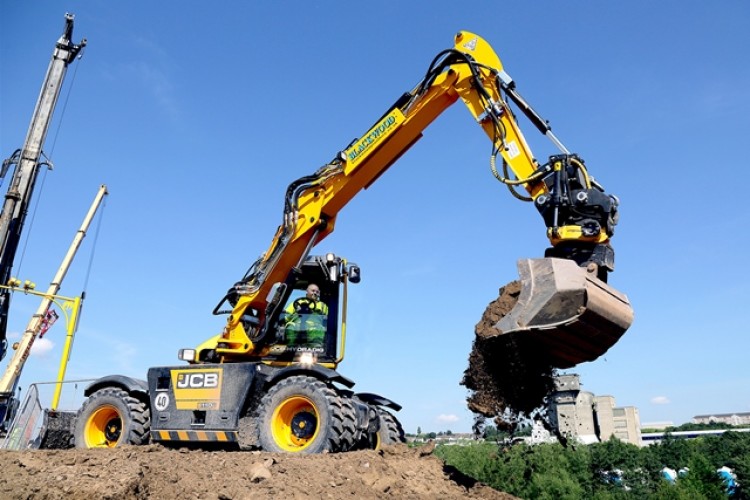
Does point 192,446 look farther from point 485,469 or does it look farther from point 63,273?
point 485,469

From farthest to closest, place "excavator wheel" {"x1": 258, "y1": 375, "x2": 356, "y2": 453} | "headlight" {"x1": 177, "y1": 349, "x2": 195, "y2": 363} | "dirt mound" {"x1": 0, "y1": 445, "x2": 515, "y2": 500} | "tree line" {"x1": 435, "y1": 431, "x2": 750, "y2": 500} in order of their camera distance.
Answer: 1. "tree line" {"x1": 435, "y1": 431, "x2": 750, "y2": 500}
2. "headlight" {"x1": 177, "y1": 349, "x2": 195, "y2": 363}
3. "excavator wheel" {"x1": 258, "y1": 375, "x2": 356, "y2": 453}
4. "dirt mound" {"x1": 0, "y1": 445, "x2": 515, "y2": 500}

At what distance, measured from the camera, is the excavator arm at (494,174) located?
5.84 meters

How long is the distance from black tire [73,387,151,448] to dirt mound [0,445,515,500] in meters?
1.29

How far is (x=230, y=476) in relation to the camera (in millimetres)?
6223

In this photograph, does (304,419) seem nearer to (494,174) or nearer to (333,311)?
(333,311)

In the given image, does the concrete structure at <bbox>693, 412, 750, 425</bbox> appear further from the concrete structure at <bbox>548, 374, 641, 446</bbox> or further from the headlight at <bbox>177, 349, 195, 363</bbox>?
the headlight at <bbox>177, 349, 195, 363</bbox>

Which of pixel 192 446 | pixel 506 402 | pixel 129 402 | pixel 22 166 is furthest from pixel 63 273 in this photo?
pixel 506 402

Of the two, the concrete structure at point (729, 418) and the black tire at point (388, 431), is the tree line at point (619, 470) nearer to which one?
the black tire at point (388, 431)

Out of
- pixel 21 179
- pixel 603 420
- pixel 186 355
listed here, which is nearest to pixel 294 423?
pixel 186 355

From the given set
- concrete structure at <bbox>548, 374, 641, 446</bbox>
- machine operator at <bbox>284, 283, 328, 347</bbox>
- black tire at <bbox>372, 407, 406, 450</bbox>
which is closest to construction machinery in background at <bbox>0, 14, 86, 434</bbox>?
machine operator at <bbox>284, 283, 328, 347</bbox>

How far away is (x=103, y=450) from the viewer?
7.40 meters

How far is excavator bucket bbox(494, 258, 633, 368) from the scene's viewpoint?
5.46 meters

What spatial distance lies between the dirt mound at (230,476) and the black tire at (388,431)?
4.06 ft

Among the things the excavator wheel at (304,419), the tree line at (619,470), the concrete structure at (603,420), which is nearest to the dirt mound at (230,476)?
the excavator wheel at (304,419)
